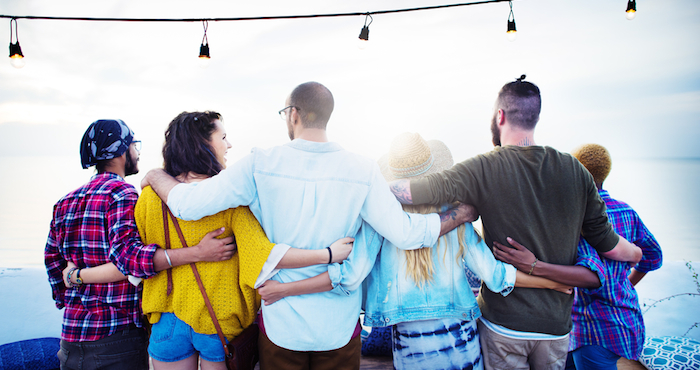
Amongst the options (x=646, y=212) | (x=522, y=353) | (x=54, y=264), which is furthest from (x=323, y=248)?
(x=646, y=212)

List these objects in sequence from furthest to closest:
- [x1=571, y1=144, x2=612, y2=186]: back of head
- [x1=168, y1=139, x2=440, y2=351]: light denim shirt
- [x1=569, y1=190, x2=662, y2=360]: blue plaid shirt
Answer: [x1=571, y1=144, x2=612, y2=186]: back of head → [x1=569, y1=190, x2=662, y2=360]: blue plaid shirt → [x1=168, y1=139, x2=440, y2=351]: light denim shirt

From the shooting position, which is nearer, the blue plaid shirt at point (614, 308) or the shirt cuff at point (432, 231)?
the shirt cuff at point (432, 231)

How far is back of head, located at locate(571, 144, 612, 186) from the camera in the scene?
1.65 metres

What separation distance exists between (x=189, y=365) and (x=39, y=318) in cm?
230

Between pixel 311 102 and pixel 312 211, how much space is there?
41 cm

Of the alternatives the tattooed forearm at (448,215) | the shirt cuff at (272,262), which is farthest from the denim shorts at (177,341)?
the tattooed forearm at (448,215)

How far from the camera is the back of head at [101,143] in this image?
1462 mm

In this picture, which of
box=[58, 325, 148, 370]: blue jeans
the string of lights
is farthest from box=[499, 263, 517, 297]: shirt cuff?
the string of lights

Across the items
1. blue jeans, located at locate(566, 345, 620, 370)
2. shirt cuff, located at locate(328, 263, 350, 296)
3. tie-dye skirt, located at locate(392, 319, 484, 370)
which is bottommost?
blue jeans, located at locate(566, 345, 620, 370)

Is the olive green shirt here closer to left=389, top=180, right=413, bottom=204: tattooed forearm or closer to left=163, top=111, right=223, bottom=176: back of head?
left=389, top=180, right=413, bottom=204: tattooed forearm

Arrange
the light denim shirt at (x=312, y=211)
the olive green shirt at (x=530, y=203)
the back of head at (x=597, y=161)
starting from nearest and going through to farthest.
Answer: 1. the light denim shirt at (x=312, y=211)
2. the olive green shirt at (x=530, y=203)
3. the back of head at (x=597, y=161)

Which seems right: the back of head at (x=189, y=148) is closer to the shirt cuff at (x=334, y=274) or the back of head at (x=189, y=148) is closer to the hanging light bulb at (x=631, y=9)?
the shirt cuff at (x=334, y=274)

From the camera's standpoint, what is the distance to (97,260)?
54.9 inches

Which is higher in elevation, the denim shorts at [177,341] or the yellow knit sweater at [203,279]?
the yellow knit sweater at [203,279]
